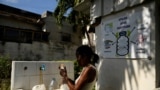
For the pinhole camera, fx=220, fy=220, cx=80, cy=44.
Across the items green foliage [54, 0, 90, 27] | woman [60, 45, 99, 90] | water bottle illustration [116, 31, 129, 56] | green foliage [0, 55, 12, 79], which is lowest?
green foliage [0, 55, 12, 79]

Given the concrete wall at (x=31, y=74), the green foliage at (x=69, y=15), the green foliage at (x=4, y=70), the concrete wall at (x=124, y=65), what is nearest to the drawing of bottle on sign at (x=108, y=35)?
the concrete wall at (x=124, y=65)

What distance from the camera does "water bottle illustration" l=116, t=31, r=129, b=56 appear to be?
167 inches

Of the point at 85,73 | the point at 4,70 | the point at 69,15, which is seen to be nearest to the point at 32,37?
the point at 69,15

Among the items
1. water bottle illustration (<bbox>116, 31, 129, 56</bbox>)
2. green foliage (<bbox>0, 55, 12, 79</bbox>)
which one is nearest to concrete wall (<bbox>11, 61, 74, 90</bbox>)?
water bottle illustration (<bbox>116, 31, 129, 56</bbox>)

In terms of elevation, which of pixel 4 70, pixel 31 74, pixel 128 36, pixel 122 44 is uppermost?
pixel 128 36

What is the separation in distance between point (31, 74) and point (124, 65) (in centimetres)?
208

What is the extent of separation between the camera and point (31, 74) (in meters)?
4.95

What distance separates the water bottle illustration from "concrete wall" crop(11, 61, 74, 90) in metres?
1.73

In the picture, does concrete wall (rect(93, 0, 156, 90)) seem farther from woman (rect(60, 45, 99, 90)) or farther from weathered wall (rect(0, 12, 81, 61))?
weathered wall (rect(0, 12, 81, 61))

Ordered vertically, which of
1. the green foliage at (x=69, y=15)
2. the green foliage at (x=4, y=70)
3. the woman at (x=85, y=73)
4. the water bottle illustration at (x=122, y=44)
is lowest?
the green foliage at (x=4, y=70)

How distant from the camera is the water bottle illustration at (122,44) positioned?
4.25 meters

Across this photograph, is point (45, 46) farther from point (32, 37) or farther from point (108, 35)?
point (108, 35)

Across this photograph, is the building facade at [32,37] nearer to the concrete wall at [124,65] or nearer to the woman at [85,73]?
the concrete wall at [124,65]

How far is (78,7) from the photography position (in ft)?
19.1
